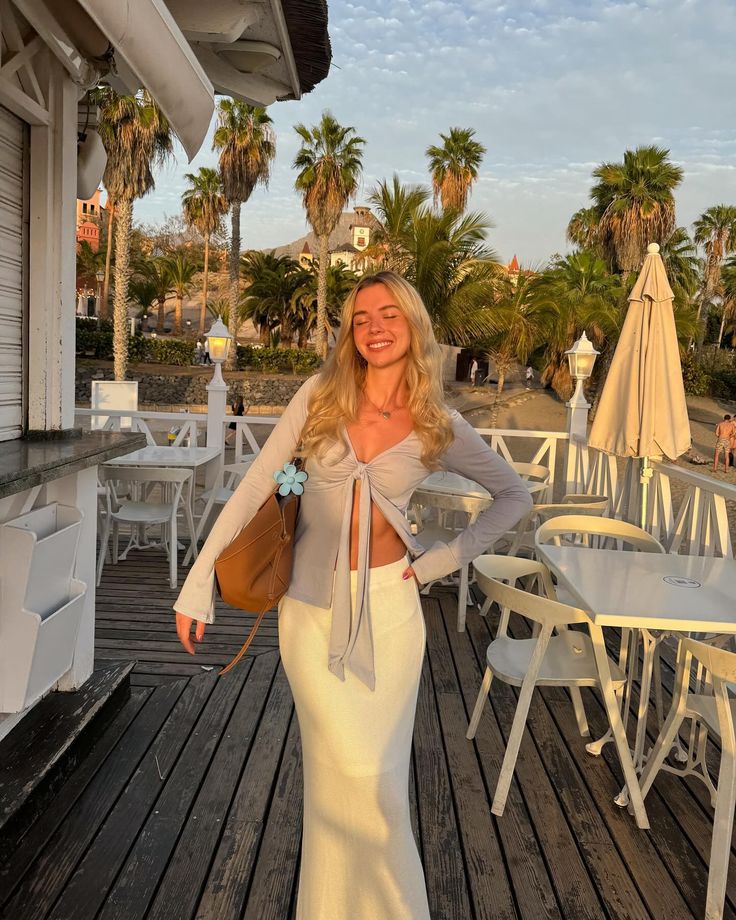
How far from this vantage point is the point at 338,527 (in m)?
1.58

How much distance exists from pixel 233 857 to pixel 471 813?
2.62ft

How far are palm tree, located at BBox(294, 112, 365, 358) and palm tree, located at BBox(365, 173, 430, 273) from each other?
25.9ft

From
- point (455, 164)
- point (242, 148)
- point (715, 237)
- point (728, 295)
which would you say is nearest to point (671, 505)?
point (242, 148)

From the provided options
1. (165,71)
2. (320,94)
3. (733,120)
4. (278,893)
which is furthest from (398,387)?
(733,120)

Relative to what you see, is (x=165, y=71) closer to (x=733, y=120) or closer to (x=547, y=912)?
(x=547, y=912)

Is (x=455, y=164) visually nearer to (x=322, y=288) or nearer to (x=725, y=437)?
(x=322, y=288)

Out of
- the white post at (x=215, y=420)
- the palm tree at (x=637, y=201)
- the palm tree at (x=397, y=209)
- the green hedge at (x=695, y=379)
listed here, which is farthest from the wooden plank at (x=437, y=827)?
the green hedge at (x=695, y=379)

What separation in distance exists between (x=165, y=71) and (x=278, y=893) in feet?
6.92

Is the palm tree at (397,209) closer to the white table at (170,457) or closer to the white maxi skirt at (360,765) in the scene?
the white table at (170,457)

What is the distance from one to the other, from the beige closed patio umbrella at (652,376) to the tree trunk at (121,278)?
17.5 meters

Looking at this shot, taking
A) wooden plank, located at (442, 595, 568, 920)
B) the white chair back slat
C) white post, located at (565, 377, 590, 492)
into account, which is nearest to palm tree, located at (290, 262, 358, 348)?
white post, located at (565, 377, 590, 492)

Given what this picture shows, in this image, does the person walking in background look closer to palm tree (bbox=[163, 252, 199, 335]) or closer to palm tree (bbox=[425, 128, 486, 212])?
palm tree (bbox=[425, 128, 486, 212])

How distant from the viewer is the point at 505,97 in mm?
15141

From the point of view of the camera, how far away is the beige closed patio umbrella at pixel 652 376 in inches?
158
